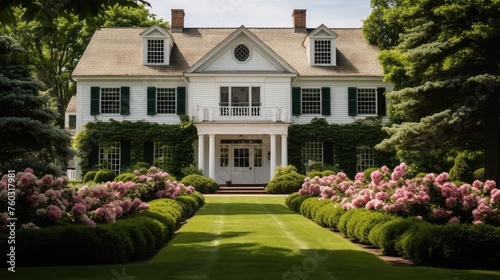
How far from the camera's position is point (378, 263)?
30.5ft

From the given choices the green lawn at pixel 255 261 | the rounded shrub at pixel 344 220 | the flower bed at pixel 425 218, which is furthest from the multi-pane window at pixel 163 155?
the rounded shrub at pixel 344 220

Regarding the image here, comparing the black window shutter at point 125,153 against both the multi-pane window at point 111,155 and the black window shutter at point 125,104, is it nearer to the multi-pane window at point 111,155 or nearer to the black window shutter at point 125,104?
the multi-pane window at point 111,155

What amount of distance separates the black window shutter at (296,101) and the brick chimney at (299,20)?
621cm

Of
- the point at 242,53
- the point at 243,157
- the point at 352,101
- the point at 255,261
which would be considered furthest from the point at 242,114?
the point at 255,261

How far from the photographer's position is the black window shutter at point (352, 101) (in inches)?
1267

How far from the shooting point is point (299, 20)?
36.9 m

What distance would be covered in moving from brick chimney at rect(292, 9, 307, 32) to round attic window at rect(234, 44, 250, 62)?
6442mm

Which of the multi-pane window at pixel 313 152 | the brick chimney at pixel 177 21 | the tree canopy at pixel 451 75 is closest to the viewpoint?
the tree canopy at pixel 451 75

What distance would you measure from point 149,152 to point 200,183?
5581 millimetres

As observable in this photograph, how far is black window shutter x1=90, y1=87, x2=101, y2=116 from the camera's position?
31.5 meters

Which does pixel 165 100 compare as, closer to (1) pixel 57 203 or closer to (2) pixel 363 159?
(2) pixel 363 159

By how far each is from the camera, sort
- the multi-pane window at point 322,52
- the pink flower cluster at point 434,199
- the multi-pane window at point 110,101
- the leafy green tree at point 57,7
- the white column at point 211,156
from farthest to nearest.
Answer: the multi-pane window at point 322,52 < the multi-pane window at point 110,101 < the white column at point 211,156 < the pink flower cluster at point 434,199 < the leafy green tree at point 57,7

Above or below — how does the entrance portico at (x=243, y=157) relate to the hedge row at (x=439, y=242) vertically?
above

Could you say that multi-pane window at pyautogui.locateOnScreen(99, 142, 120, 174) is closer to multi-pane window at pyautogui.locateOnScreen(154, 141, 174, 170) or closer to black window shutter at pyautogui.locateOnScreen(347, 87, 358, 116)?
multi-pane window at pyautogui.locateOnScreen(154, 141, 174, 170)
